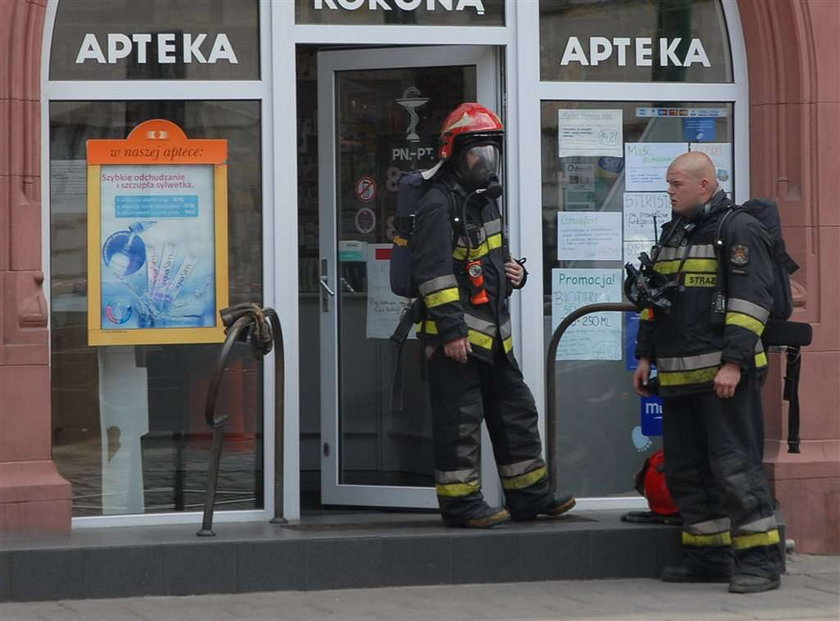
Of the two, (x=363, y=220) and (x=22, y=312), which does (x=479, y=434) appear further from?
Answer: (x=22, y=312)

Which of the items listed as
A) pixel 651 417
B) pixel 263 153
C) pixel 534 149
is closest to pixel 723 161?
pixel 534 149

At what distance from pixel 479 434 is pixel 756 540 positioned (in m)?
1.41

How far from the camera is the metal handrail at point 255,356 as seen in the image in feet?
23.0

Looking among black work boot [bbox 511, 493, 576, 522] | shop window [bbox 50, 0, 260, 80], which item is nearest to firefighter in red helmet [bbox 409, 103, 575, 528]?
black work boot [bbox 511, 493, 576, 522]

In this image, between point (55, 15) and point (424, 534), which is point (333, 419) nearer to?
point (424, 534)

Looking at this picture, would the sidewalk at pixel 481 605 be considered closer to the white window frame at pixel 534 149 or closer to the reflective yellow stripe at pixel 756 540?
the reflective yellow stripe at pixel 756 540

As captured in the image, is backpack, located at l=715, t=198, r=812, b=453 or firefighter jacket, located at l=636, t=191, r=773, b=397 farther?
backpack, located at l=715, t=198, r=812, b=453

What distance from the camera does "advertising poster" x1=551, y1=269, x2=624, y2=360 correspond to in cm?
842

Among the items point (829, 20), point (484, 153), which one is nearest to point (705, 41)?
point (829, 20)

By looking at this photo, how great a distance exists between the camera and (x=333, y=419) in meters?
8.84

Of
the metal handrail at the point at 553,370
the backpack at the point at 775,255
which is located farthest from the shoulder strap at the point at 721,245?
the metal handrail at the point at 553,370

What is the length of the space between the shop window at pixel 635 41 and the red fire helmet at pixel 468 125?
0.94 meters

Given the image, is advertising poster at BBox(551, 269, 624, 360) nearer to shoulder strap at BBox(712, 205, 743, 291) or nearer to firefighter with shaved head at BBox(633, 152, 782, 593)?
firefighter with shaved head at BBox(633, 152, 782, 593)

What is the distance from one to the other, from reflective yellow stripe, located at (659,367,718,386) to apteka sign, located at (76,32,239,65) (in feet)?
9.01
